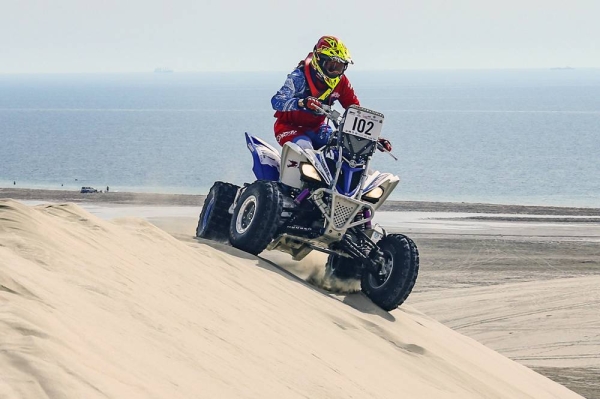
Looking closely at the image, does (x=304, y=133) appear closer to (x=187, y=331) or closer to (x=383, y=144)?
(x=383, y=144)

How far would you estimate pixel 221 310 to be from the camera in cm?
690

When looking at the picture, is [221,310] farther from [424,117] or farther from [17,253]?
[424,117]

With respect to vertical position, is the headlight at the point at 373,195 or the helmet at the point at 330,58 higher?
the helmet at the point at 330,58

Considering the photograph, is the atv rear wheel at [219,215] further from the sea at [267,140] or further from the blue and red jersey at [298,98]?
the sea at [267,140]

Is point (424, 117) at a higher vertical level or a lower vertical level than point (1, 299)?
higher

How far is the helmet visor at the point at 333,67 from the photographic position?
10.4 meters

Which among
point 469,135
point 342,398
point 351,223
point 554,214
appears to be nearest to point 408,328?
point 351,223

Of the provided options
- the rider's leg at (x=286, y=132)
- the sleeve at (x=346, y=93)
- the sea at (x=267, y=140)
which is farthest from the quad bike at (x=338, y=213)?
the sea at (x=267, y=140)

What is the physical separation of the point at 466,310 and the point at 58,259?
1060 cm

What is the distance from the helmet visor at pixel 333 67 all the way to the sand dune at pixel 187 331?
2.26 meters

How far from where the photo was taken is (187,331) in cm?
583

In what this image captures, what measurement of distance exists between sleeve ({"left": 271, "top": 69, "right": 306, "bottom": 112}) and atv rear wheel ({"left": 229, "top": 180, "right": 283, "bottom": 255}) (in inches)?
35.2

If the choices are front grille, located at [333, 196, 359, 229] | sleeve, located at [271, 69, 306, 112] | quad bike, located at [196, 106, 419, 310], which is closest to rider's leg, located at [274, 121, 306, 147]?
sleeve, located at [271, 69, 306, 112]

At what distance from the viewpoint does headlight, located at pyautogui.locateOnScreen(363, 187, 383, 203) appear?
1008 centimetres
